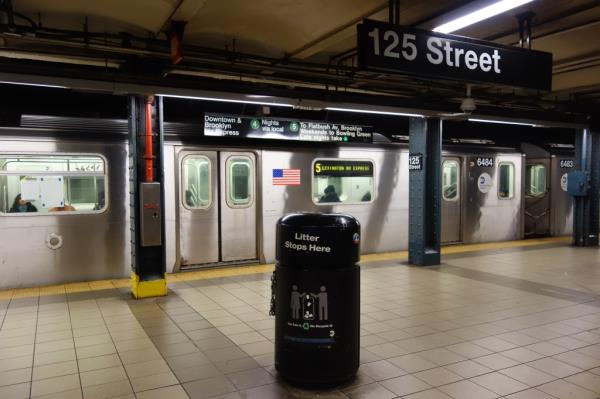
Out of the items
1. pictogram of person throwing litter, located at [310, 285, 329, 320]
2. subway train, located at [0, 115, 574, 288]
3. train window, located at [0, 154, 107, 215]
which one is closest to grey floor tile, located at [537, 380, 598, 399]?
pictogram of person throwing litter, located at [310, 285, 329, 320]

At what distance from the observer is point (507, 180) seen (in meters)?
11.6

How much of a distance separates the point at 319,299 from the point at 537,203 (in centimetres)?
1082

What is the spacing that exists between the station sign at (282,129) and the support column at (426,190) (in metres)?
1.11

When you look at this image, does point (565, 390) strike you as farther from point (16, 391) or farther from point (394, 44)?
point (16, 391)

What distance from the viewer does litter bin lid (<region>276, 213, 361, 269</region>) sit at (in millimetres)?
3531

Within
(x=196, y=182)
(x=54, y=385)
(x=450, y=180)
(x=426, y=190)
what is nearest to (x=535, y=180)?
(x=450, y=180)

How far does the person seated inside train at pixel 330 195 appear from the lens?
920 cm

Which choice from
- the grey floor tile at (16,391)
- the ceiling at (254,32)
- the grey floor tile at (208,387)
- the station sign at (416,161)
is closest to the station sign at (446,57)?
the ceiling at (254,32)

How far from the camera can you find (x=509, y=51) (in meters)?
4.32

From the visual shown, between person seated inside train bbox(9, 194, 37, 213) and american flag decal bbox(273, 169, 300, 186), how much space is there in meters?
3.84

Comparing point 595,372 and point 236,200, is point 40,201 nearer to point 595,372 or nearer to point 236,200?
point 236,200

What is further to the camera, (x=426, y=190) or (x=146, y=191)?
(x=426, y=190)

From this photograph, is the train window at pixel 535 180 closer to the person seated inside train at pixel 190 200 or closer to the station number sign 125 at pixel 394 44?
the person seated inside train at pixel 190 200

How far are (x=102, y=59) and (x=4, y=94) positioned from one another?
2937 millimetres
